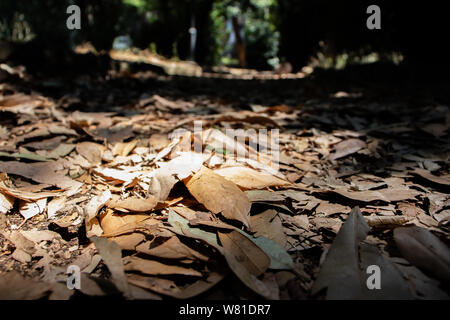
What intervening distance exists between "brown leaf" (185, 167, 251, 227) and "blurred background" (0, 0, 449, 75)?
11.3 ft

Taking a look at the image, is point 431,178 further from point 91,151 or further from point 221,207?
point 91,151

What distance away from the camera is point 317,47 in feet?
32.8

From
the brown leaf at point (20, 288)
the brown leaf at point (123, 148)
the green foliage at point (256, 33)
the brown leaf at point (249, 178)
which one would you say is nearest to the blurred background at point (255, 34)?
the green foliage at point (256, 33)

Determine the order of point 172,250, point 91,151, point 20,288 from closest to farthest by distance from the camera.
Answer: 1. point 20,288
2. point 172,250
3. point 91,151

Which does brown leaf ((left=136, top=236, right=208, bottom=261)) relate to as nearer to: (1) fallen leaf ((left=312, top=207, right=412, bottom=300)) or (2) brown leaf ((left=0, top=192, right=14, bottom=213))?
(1) fallen leaf ((left=312, top=207, right=412, bottom=300))

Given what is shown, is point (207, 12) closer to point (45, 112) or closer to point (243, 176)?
point (45, 112)

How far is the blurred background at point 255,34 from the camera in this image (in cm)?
446

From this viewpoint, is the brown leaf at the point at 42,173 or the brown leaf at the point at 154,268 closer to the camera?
the brown leaf at the point at 154,268

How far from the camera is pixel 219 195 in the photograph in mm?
1156

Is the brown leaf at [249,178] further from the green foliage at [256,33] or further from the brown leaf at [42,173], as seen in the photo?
the green foliage at [256,33]

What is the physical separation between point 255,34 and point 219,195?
1437 centimetres

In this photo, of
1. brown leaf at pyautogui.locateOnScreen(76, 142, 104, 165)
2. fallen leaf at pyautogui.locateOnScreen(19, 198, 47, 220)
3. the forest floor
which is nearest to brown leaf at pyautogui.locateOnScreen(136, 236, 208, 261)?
the forest floor

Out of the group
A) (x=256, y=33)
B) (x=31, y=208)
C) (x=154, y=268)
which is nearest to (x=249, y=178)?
(x=154, y=268)

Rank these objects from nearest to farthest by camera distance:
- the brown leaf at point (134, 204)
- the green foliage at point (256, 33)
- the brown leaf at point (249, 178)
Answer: the brown leaf at point (134, 204)
the brown leaf at point (249, 178)
the green foliage at point (256, 33)
